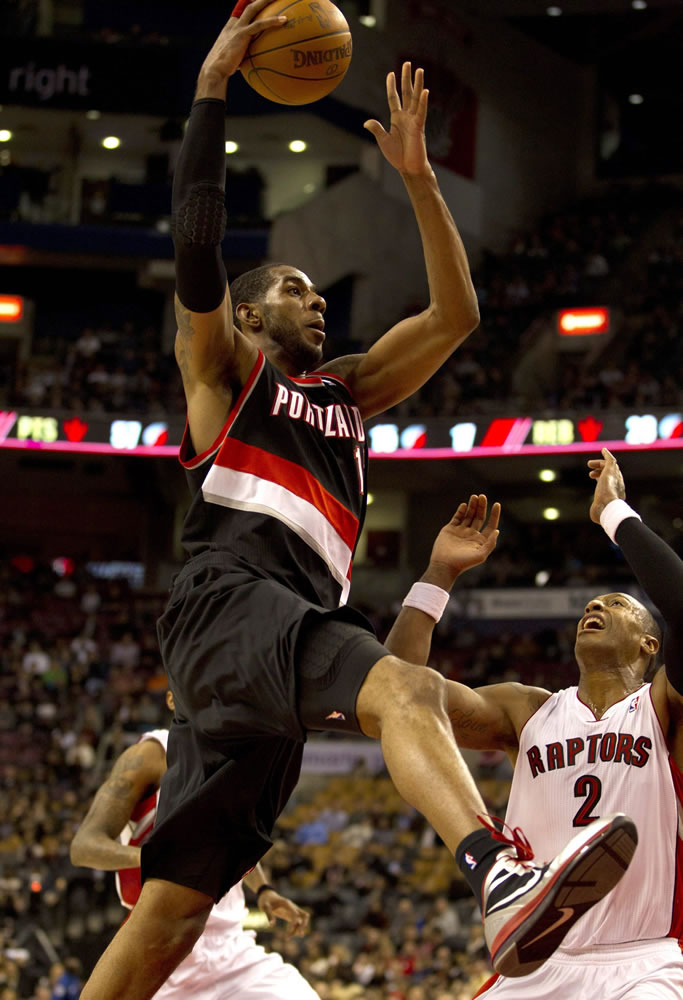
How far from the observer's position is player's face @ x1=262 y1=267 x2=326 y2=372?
446cm

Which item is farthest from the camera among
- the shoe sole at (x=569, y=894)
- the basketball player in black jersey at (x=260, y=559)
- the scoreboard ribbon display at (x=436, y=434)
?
the scoreboard ribbon display at (x=436, y=434)

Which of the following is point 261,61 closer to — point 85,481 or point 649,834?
point 649,834

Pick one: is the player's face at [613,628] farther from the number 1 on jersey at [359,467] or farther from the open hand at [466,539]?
the number 1 on jersey at [359,467]

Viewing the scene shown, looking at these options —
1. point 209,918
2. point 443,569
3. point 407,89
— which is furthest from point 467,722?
point 407,89

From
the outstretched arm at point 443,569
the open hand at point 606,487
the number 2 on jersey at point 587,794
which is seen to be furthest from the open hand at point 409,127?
the number 2 on jersey at point 587,794

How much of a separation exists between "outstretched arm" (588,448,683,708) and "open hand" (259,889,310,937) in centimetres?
187

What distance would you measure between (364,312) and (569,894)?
25.1 m

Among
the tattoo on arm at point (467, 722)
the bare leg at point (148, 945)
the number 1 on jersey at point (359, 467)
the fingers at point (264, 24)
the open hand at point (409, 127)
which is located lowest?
the bare leg at point (148, 945)

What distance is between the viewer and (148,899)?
13.4 feet

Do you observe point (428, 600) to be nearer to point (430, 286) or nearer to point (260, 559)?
point (260, 559)

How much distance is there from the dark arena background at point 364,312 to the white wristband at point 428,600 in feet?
47.2

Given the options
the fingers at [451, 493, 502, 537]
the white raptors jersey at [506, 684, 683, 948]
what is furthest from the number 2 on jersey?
the fingers at [451, 493, 502, 537]

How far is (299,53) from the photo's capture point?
14.5ft

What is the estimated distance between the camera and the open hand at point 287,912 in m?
5.42
